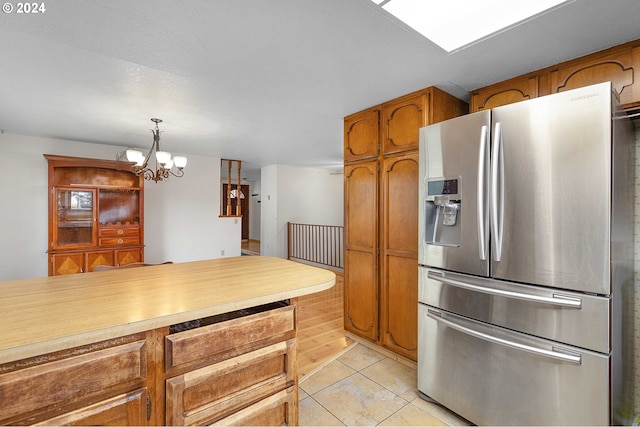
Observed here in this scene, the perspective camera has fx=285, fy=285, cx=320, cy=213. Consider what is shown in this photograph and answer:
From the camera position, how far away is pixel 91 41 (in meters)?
1.73

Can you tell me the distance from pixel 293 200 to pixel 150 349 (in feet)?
20.7

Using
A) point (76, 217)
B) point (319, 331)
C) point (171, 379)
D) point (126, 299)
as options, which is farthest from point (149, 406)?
point (76, 217)

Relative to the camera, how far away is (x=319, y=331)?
3143mm

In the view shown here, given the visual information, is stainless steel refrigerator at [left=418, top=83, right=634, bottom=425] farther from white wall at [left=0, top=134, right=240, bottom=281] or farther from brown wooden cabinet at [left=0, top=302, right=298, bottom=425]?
white wall at [left=0, top=134, right=240, bottom=281]

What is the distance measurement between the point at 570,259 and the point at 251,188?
406 inches

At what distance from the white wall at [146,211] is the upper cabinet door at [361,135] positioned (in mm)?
3796

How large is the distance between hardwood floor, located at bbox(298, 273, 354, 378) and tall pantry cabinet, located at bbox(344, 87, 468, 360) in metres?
0.23

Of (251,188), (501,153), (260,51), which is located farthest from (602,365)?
(251,188)

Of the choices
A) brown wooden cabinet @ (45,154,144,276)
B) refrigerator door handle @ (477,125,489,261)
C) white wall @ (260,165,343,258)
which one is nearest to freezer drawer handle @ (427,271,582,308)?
refrigerator door handle @ (477,125,489,261)

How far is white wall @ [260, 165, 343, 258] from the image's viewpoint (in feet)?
23.0

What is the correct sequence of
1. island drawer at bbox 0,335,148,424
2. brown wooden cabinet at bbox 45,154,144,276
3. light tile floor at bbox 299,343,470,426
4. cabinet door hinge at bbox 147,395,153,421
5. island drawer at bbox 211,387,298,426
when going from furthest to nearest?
brown wooden cabinet at bbox 45,154,144,276 → light tile floor at bbox 299,343,470,426 → island drawer at bbox 211,387,298,426 → cabinet door hinge at bbox 147,395,153,421 → island drawer at bbox 0,335,148,424

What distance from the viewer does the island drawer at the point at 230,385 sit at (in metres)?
1.10

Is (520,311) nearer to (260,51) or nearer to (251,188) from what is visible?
(260,51)

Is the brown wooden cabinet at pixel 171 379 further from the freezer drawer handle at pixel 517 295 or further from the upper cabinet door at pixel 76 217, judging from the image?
the upper cabinet door at pixel 76 217
